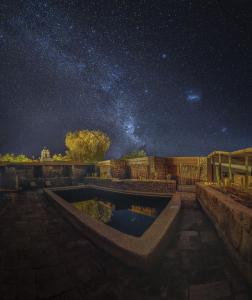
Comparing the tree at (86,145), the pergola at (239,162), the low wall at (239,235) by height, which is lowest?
the low wall at (239,235)

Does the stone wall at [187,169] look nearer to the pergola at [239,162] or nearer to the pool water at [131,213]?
the pergola at [239,162]

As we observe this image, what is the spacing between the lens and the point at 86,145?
36.5 meters

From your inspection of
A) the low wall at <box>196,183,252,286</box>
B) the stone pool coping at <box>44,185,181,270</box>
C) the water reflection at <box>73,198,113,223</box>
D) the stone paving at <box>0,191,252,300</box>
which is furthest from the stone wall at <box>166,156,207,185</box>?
the low wall at <box>196,183,252,286</box>

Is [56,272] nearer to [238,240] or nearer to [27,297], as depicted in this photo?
[27,297]

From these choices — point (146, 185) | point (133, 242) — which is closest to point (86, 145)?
point (146, 185)

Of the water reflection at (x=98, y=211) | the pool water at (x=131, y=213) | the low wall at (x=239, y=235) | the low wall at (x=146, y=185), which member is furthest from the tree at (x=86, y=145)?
the low wall at (x=239, y=235)

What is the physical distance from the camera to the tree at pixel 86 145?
3625 centimetres

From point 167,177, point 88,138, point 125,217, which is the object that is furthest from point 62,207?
point 88,138

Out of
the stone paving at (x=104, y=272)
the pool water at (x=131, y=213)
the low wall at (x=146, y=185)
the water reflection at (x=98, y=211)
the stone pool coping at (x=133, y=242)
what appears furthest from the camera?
the low wall at (x=146, y=185)

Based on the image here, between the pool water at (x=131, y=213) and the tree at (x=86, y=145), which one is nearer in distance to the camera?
the pool water at (x=131, y=213)

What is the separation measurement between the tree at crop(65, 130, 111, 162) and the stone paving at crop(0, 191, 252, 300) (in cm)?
3206

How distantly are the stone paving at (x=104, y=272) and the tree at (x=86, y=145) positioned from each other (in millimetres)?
32062

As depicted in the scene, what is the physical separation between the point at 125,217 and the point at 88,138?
30.1 meters

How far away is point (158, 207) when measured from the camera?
946 centimetres
